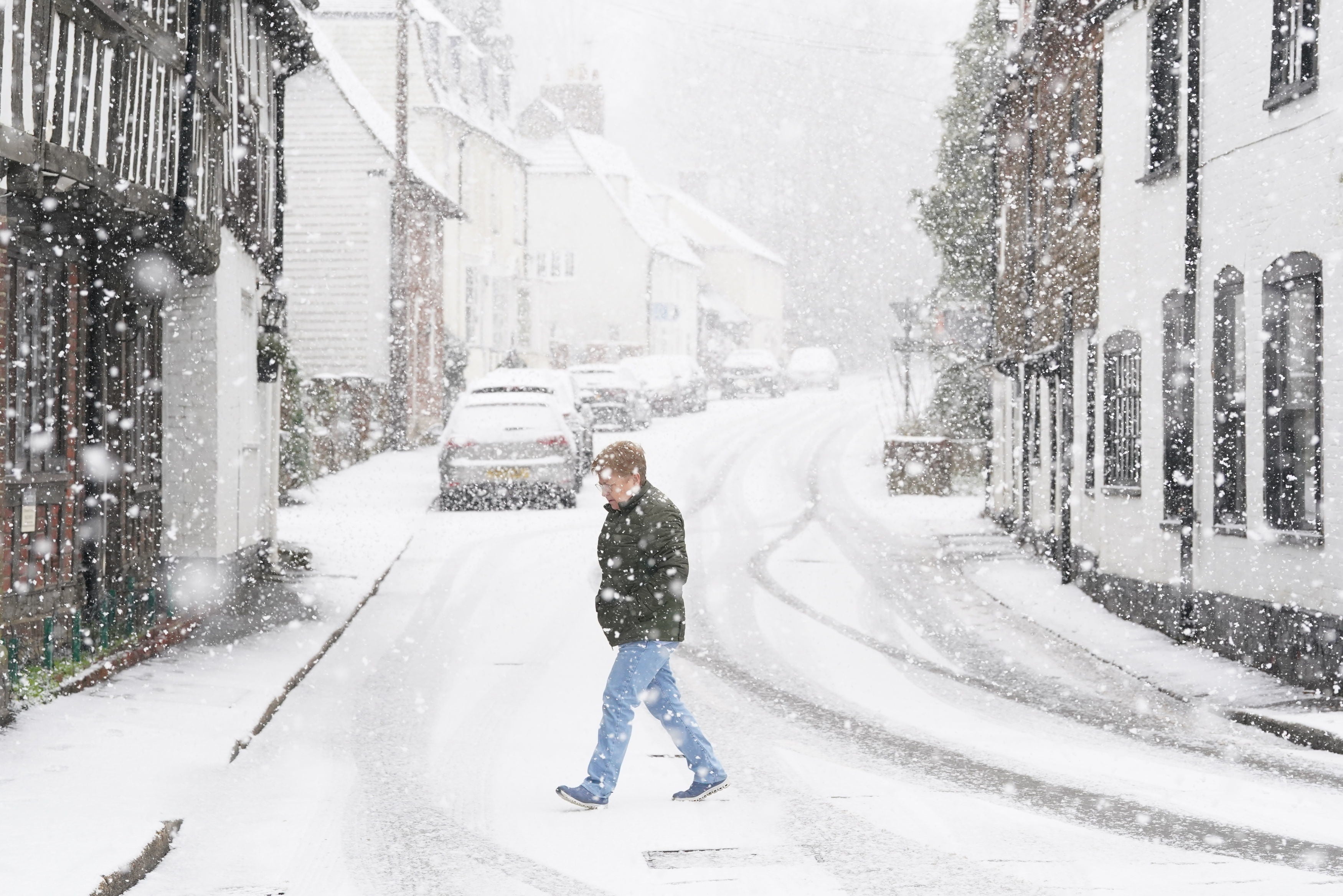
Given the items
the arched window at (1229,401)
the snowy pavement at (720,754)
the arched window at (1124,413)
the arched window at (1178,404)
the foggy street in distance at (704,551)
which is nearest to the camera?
the snowy pavement at (720,754)

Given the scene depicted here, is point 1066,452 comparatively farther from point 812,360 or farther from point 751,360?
point 812,360

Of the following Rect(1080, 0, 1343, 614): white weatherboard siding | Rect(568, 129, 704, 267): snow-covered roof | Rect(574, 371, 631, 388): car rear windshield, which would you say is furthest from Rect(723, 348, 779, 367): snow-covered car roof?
Rect(1080, 0, 1343, 614): white weatherboard siding

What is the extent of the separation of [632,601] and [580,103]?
194 feet

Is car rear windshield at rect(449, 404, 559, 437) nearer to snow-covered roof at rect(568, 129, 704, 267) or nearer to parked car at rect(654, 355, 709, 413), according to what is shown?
parked car at rect(654, 355, 709, 413)

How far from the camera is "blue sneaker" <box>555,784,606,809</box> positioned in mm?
7500

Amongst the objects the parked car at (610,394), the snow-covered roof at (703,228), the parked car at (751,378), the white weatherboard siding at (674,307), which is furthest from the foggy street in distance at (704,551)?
the snow-covered roof at (703,228)

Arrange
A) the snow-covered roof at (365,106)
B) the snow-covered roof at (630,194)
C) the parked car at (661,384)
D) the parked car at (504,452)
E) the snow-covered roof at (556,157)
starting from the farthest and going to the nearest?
the snow-covered roof at (630,194) < the snow-covered roof at (556,157) < the parked car at (661,384) < the snow-covered roof at (365,106) < the parked car at (504,452)

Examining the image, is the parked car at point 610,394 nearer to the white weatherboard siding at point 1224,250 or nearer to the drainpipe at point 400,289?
the drainpipe at point 400,289

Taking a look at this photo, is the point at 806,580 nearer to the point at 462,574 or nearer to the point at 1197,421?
the point at 462,574

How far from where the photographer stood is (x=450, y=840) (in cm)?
697

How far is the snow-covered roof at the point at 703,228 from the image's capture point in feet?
251

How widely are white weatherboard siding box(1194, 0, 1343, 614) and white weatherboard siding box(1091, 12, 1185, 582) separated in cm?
79

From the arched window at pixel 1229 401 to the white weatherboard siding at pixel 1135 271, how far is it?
875 millimetres

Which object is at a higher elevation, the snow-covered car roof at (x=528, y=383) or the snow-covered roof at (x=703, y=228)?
the snow-covered roof at (x=703, y=228)
